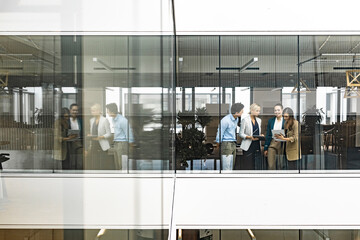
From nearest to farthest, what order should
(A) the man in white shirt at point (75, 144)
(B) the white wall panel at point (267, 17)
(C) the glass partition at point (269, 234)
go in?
(A) the man in white shirt at point (75, 144)
(B) the white wall panel at point (267, 17)
(C) the glass partition at point (269, 234)

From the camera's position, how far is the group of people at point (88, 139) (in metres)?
0.34

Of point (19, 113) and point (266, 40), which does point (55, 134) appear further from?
point (266, 40)

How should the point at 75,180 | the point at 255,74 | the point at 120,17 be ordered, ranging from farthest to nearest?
the point at 255,74
the point at 120,17
the point at 75,180

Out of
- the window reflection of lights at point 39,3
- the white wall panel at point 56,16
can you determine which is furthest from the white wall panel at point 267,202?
the window reflection of lights at point 39,3

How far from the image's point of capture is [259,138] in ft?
25.5

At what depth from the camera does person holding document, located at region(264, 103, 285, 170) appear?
780 centimetres

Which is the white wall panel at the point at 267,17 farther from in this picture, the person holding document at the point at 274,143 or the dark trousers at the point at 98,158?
the dark trousers at the point at 98,158

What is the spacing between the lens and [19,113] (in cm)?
28

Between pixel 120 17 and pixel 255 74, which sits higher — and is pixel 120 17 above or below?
below

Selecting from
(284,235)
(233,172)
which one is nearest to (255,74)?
(233,172)

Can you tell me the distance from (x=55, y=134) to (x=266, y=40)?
26.5ft

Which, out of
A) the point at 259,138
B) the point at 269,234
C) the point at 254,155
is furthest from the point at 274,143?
the point at 269,234

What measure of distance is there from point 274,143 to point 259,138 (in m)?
0.37

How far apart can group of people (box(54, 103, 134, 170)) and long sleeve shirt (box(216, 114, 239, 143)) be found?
718 centimetres
